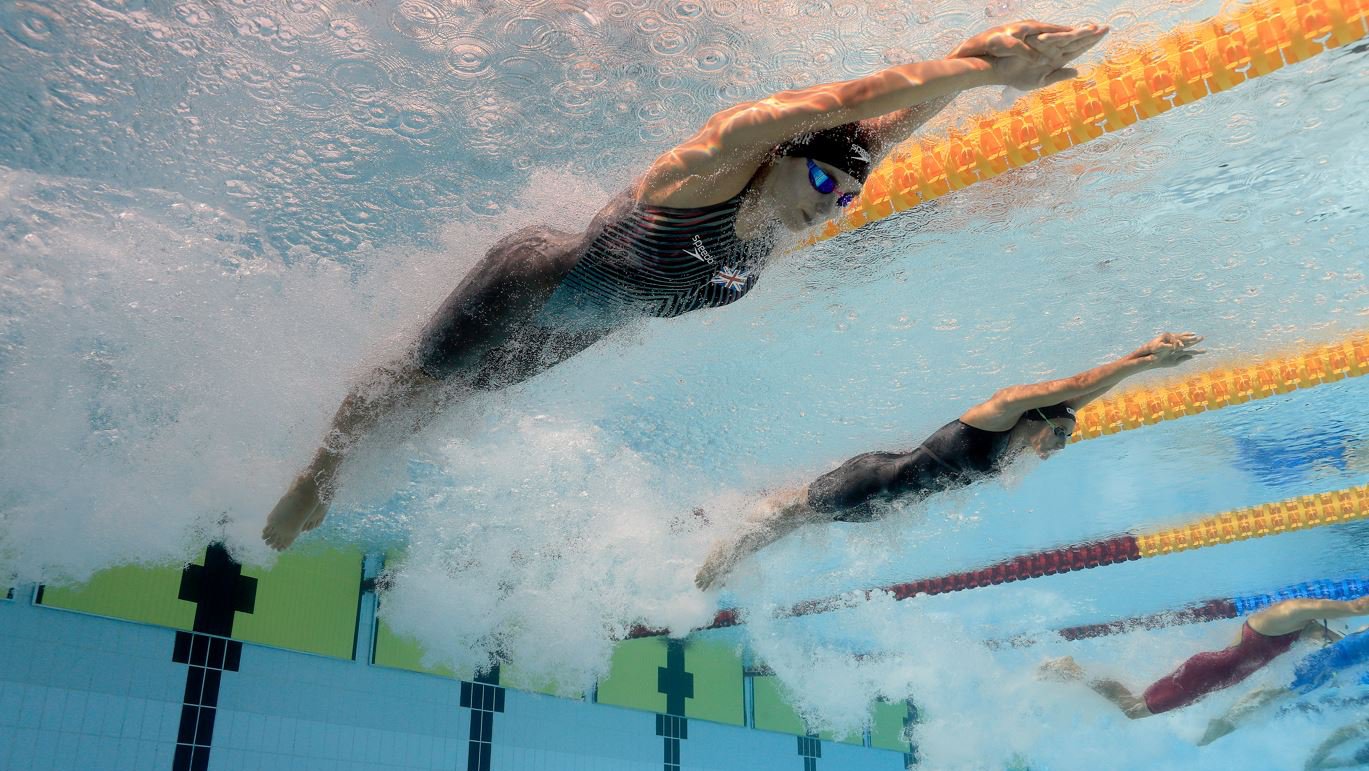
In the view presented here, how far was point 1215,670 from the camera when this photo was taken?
962 cm

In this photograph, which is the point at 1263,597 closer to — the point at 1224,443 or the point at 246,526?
the point at 1224,443

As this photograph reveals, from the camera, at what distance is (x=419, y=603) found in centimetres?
815

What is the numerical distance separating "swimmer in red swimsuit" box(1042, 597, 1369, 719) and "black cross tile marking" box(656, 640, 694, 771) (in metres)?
4.98

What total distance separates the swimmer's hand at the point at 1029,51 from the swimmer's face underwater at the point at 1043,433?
9.39ft

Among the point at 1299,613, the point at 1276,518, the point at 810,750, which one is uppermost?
the point at 1276,518

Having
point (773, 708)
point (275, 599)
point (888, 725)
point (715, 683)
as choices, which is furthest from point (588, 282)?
point (888, 725)

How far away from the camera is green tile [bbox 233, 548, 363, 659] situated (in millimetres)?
6953

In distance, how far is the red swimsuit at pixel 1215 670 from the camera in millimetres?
9016

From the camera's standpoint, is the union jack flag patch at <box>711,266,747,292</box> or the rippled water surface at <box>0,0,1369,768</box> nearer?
the union jack flag patch at <box>711,266,747,292</box>

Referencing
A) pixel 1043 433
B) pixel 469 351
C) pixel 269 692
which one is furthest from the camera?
pixel 269 692

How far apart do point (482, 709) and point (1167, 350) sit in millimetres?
7481

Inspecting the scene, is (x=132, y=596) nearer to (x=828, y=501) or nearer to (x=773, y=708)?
(x=828, y=501)

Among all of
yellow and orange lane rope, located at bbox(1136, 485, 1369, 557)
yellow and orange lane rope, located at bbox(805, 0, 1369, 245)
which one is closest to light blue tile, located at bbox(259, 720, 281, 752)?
yellow and orange lane rope, located at bbox(805, 0, 1369, 245)

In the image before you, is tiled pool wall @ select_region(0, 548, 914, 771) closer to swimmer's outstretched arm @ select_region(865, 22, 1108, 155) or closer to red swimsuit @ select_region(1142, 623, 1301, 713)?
red swimsuit @ select_region(1142, 623, 1301, 713)
